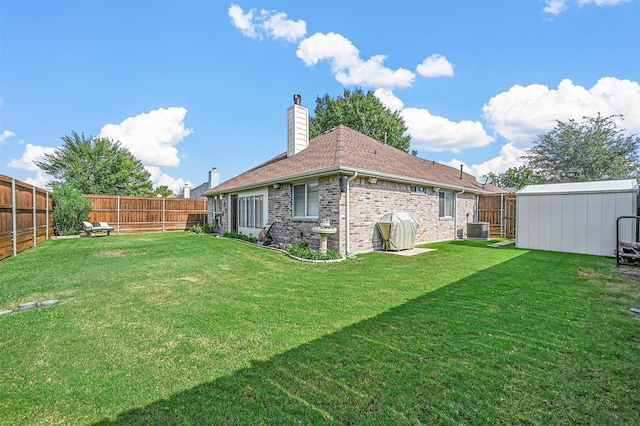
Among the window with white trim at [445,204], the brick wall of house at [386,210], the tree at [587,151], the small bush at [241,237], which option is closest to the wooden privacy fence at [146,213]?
the small bush at [241,237]

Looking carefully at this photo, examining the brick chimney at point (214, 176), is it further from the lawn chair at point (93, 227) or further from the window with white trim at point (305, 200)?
the window with white trim at point (305, 200)

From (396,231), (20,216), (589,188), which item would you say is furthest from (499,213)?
(20,216)

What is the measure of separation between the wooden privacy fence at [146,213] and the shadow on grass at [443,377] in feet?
61.8

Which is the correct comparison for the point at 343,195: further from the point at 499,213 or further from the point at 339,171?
the point at 499,213

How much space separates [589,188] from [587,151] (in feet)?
49.3

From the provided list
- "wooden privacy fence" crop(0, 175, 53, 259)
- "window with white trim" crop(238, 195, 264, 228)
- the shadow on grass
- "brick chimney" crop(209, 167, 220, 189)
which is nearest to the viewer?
the shadow on grass

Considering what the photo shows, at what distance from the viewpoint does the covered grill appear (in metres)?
9.62

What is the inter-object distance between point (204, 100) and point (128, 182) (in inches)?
910

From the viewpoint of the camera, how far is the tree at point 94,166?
98.7 feet

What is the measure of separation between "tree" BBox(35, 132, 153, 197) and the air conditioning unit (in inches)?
1335

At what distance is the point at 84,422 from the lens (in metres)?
2.04

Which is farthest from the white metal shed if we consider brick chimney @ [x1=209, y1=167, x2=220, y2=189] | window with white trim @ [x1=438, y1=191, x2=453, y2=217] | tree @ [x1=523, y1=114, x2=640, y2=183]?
brick chimney @ [x1=209, y1=167, x2=220, y2=189]

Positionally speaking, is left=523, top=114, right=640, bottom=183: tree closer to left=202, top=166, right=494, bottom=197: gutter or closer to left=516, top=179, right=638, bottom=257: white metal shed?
left=202, top=166, right=494, bottom=197: gutter

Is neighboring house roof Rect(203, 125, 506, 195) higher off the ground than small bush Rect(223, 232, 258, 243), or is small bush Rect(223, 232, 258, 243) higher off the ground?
neighboring house roof Rect(203, 125, 506, 195)
